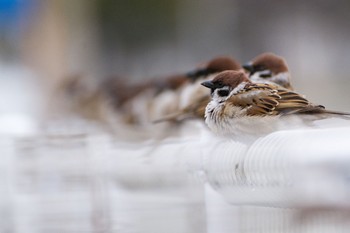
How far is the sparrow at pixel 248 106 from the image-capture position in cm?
163

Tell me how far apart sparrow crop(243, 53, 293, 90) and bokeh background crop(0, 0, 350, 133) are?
6600 millimetres

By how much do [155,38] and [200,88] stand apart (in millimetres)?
9184

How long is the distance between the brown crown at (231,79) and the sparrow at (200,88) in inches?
16.9

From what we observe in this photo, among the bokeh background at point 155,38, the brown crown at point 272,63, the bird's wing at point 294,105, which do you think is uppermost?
the bokeh background at point 155,38

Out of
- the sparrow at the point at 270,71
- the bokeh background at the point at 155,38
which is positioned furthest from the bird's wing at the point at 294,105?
the bokeh background at the point at 155,38

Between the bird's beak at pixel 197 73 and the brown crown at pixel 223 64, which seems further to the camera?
the bird's beak at pixel 197 73

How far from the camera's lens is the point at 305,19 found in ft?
35.7

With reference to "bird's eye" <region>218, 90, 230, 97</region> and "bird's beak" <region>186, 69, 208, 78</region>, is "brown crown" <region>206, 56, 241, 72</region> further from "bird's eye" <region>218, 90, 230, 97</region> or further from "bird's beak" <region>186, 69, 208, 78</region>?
"bird's eye" <region>218, 90, 230, 97</region>

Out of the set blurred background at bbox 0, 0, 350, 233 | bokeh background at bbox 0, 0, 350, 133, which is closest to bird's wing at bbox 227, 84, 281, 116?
blurred background at bbox 0, 0, 350, 233

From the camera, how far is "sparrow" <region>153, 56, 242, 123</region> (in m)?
2.42

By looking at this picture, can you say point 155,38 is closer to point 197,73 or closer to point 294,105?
point 197,73

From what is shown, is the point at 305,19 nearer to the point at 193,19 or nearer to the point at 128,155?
the point at 193,19

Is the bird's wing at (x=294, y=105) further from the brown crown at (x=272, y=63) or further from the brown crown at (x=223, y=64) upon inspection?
the brown crown at (x=223, y=64)

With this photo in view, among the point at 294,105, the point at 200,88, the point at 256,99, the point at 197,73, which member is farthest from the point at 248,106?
the point at 197,73
